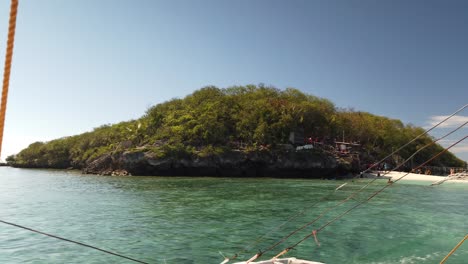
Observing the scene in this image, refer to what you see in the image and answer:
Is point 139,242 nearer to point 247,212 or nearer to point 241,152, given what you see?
point 247,212

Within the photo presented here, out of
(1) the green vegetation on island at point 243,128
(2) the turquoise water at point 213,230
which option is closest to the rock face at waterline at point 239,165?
(1) the green vegetation on island at point 243,128

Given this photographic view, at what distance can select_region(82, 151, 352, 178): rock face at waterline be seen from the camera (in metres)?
60.3

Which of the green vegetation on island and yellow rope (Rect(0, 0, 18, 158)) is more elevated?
the green vegetation on island

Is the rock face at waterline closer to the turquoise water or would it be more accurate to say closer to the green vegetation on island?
the green vegetation on island

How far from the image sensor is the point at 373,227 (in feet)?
54.1

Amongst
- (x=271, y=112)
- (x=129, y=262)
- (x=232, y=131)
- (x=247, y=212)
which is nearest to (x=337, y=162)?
(x=271, y=112)

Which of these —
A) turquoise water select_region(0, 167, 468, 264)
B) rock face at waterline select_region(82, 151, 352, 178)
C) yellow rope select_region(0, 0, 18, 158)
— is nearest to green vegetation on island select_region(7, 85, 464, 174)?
rock face at waterline select_region(82, 151, 352, 178)

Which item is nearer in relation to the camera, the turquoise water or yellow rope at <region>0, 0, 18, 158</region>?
yellow rope at <region>0, 0, 18, 158</region>

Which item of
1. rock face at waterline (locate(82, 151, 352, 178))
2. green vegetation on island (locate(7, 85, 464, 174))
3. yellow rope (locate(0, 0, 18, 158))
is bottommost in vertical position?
rock face at waterline (locate(82, 151, 352, 178))

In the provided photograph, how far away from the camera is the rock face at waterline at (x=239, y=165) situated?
60.3 meters

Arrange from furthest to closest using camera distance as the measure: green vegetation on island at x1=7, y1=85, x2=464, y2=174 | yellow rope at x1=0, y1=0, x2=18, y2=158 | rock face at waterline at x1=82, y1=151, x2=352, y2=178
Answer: green vegetation on island at x1=7, y1=85, x2=464, y2=174 → rock face at waterline at x1=82, y1=151, x2=352, y2=178 → yellow rope at x1=0, y1=0, x2=18, y2=158

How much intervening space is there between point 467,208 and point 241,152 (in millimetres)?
40874

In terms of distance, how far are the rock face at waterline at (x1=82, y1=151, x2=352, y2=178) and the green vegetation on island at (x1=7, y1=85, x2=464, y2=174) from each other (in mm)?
1239

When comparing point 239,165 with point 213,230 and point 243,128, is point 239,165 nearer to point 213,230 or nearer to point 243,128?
point 243,128
